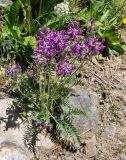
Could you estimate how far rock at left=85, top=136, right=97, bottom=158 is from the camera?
12.1 feet

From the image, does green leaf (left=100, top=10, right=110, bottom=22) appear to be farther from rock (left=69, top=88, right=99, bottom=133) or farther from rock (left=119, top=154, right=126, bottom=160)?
rock (left=119, top=154, right=126, bottom=160)

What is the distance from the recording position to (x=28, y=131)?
3.58 metres

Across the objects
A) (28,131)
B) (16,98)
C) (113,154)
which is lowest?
(113,154)

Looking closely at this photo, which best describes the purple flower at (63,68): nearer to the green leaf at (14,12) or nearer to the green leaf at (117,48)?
the green leaf at (14,12)

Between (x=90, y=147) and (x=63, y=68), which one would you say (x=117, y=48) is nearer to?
(x=90, y=147)

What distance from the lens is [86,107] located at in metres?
3.94

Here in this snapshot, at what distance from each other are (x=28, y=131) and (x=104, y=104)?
0.90 meters

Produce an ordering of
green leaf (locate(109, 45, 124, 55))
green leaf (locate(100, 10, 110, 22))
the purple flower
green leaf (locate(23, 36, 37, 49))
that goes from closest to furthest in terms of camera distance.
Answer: the purple flower → green leaf (locate(23, 36, 37, 49)) → green leaf (locate(109, 45, 124, 55)) → green leaf (locate(100, 10, 110, 22))

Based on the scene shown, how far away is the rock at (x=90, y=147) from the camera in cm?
370

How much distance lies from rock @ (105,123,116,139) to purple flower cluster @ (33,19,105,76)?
866mm

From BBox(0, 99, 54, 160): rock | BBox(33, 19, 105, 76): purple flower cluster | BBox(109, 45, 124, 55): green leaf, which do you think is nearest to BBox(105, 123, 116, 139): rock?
BBox(0, 99, 54, 160): rock

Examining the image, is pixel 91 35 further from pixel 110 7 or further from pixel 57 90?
pixel 110 7

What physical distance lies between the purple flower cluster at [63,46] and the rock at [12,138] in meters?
0.62

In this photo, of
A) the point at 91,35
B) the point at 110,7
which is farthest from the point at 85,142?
the point at 110,7
